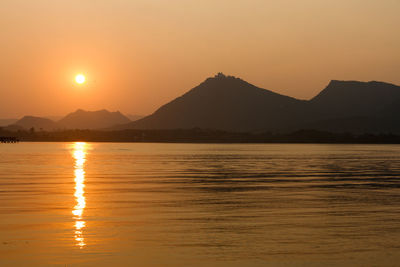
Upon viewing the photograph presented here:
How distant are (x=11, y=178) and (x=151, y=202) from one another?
23536 millimetres

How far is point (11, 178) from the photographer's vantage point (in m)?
54.0

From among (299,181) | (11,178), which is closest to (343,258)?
(299,181)

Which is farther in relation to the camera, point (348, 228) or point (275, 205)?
point (275, 205)

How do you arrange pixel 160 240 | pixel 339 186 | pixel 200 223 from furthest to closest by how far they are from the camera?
1. pixel 339 186
2. pixel 200 223
3. pixel 160 240

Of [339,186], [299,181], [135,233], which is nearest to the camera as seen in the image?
[135,233]

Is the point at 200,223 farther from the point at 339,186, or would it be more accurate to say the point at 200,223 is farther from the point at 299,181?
the point at 299,181

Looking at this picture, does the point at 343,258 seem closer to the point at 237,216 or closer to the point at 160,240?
the point at 160,240

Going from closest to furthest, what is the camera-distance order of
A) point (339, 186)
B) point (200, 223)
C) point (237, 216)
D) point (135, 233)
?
point (135, 233) → point (200, 223) → point (237, 216) → point (339, 186)

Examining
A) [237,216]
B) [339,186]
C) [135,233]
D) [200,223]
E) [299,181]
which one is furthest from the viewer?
[299,181]

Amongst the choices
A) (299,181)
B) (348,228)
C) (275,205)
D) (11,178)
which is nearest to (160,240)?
(348,228)

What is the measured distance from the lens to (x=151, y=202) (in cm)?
3475

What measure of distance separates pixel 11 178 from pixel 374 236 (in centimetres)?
3808

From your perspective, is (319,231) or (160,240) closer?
(160,240)

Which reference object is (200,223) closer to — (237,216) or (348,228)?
(237,216)
